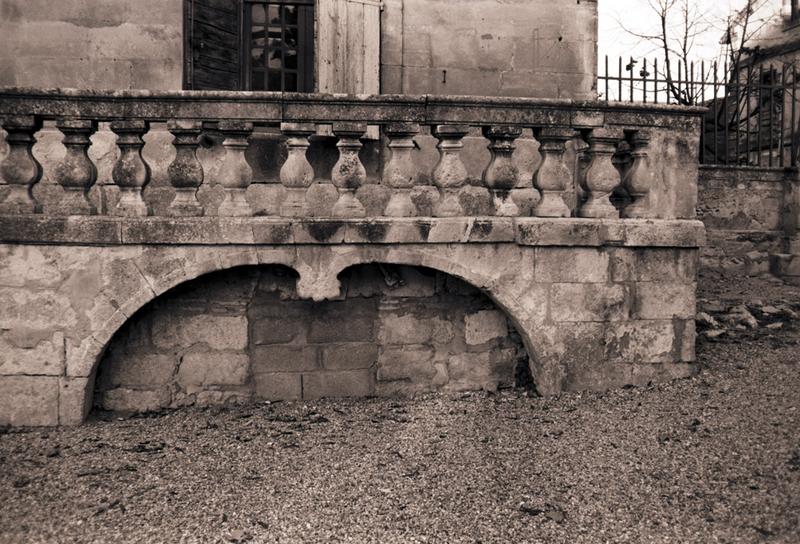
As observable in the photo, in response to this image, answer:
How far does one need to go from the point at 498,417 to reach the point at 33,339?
279 centimetres

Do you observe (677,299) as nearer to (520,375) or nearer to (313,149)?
(520,375)

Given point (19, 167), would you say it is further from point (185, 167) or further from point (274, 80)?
point (274, 80)

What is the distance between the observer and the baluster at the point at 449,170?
12.6 feet

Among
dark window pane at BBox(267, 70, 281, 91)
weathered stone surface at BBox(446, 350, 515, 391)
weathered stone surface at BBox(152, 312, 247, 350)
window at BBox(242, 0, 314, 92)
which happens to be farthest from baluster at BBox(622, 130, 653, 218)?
dark window pane at BBox(267, 70, 281, 91)

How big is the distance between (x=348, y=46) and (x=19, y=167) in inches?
106

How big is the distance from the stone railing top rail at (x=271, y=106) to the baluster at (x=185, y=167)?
0.20 feet

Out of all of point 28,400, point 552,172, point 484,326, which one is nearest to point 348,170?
point 552,172

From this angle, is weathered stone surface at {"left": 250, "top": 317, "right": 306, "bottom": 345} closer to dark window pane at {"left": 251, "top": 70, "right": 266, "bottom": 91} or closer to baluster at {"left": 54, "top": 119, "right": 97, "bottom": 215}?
baluster at {"left": 54, "top": 119, "right": 97, "bottom": 215}

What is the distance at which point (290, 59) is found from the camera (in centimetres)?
575

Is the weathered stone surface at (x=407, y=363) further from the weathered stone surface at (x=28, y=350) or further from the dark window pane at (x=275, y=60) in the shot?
the dark window pane at (x=275, y=60)

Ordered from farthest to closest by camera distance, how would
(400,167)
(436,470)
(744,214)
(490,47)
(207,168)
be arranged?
(744,214)
(490,47)
(207,168)
(400,167)
(436,470)

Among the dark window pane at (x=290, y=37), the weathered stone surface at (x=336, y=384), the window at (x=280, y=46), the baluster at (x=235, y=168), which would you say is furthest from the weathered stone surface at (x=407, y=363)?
the dark window pane at (x=290, y=37)

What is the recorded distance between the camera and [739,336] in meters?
4.95

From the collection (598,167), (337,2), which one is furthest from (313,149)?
(598,167)
